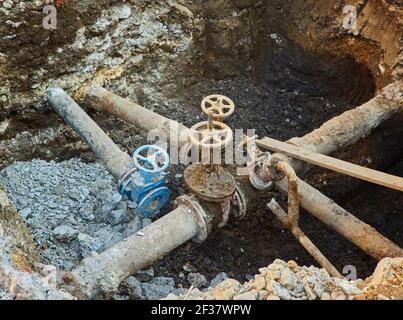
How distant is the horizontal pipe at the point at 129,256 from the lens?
2.40m

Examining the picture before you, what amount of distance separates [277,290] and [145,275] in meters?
1.08

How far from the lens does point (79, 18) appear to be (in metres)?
3.46

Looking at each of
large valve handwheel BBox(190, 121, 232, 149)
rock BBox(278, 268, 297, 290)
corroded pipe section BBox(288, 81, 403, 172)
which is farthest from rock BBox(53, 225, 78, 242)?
rock BBox(278, 268, 297, 290)

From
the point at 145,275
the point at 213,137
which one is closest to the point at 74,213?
the point at 145,275

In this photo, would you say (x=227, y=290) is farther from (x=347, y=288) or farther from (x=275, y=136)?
(x=275, y=136)

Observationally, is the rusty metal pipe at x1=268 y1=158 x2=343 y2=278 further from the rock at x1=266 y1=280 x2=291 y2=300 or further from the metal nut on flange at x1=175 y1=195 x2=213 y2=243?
the rock at x1=266 y1=280 x2=291 y2=300

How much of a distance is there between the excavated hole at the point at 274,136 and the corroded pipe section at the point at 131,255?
0.44 m

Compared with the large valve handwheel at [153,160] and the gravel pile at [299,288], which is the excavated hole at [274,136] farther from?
the gravel pile at [299,288]

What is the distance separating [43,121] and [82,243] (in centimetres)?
93

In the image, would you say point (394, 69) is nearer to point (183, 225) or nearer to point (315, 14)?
point (315, 14)

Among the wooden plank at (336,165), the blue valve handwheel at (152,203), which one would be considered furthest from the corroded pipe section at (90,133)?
the wooden plank at (336,165)

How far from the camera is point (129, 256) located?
255cm

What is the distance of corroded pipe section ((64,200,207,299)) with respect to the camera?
2.39 m
